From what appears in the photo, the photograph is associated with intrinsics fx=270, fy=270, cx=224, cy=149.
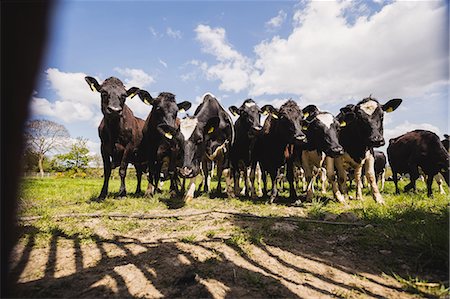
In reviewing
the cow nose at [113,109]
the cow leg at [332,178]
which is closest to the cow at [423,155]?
the cow leg at [332,178]

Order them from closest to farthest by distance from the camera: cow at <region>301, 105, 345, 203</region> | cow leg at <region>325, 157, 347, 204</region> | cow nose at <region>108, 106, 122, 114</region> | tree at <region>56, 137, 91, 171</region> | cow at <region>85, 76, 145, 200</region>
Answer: cow nose at <region>108, 106, 122, 114</region>
cow at <region>85, 76, 145, 200</region>
cow at <region>301, 105, 345, 203</region>
cow leg at <region>325, 157, 347, 204</region>
tree at <region>56, 137, 91, 171</region>

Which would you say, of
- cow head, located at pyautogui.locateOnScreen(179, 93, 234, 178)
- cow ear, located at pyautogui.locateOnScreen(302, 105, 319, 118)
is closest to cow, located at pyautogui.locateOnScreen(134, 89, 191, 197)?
cow head, located at pyautogui.locateOnScreen(179, 93, 234, 178)

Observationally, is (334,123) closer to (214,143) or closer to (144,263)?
(214,143)

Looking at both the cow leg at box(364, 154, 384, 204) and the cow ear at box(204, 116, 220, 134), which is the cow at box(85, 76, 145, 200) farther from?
the cow leg at box(364, 154, 384, 204)

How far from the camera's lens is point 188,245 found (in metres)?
3.71

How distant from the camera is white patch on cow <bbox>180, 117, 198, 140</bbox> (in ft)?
25.1

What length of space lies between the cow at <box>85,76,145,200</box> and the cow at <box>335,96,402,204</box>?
6161 millimetres

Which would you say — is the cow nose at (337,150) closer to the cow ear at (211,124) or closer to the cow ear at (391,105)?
the cow ear at (391,105)

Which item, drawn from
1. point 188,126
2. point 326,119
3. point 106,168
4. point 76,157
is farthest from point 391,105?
point 76,157

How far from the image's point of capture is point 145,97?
884 centimetres

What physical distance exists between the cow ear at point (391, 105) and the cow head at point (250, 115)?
361cm

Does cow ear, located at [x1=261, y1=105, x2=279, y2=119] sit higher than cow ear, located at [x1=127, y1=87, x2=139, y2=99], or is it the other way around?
cow ear, located at [x1=127, y1=87, x2=139, y2=99]

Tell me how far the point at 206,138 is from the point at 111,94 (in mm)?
2941

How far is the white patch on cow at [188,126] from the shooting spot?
766 centimetres
